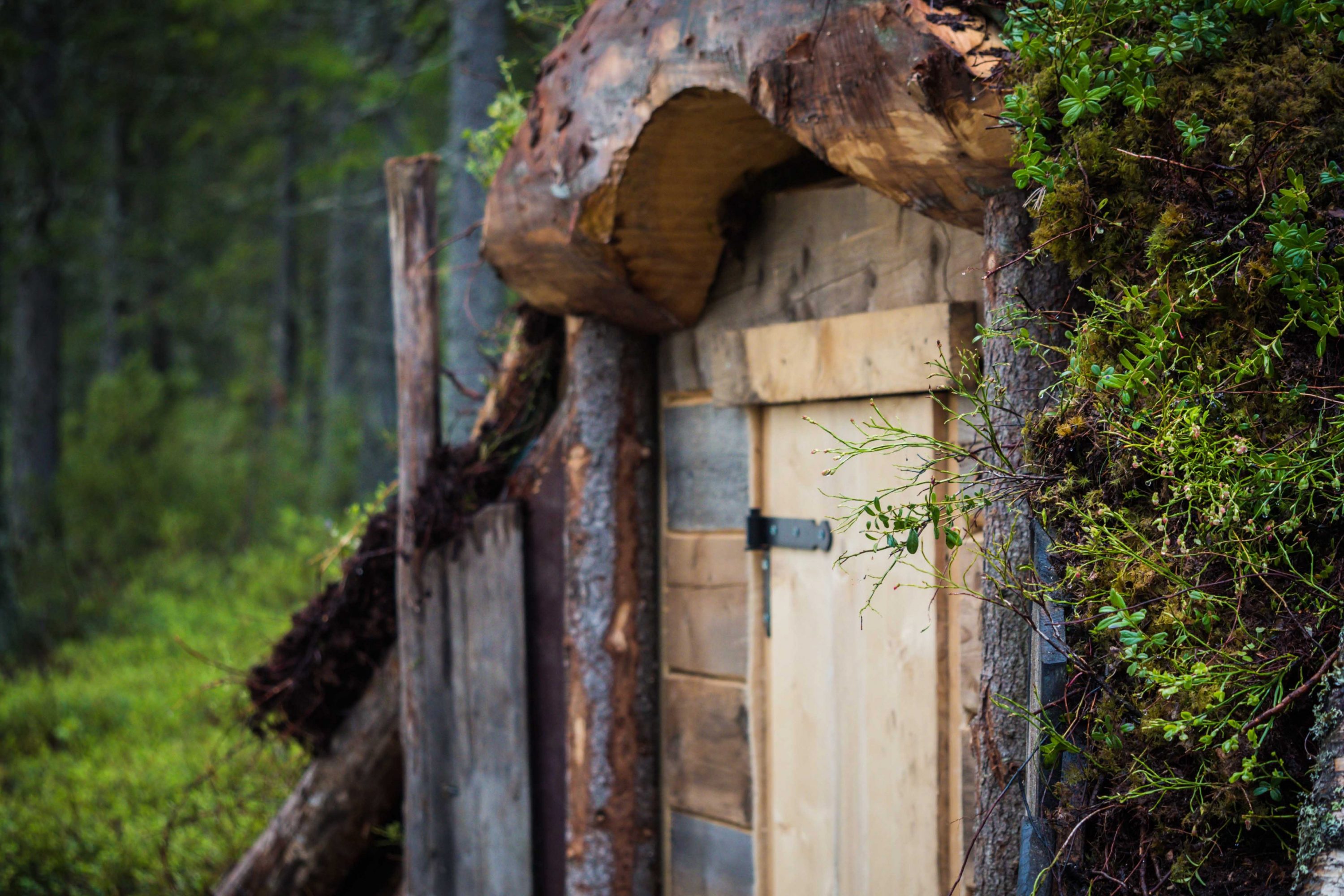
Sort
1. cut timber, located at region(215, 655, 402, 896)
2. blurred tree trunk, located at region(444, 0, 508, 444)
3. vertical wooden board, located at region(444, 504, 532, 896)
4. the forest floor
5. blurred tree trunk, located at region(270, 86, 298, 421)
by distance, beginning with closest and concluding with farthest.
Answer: vertical wooden board, located at region(444, 504, 532, 896)
cut timber, located at region(215, 655, 402, 896)
the forest floor
blurred tree trunk, located at region(444, 0, 508, 444)
blurred tree trunk, located at region(270, 86, 298, 421)

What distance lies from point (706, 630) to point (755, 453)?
0.56 metres

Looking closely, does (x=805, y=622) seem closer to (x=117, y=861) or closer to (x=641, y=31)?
(x=641, y=31)

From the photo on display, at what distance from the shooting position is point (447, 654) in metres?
3.48

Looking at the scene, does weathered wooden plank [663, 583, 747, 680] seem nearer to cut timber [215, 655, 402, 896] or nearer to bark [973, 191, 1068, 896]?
bark [973, 191, 1068, 896]

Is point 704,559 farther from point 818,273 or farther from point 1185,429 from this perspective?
point 1185,429

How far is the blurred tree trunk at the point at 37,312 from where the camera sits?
973cm

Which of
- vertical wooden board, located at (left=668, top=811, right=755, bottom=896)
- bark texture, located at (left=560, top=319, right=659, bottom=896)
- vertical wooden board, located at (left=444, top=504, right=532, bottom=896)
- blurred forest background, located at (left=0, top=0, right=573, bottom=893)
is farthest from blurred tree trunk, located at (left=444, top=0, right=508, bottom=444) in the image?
vertical wooden board, located at (left=668, top=811, right=755, bottom=896)

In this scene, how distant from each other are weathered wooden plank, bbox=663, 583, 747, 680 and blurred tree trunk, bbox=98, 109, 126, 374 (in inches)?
466

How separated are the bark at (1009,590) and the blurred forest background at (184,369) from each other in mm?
1957

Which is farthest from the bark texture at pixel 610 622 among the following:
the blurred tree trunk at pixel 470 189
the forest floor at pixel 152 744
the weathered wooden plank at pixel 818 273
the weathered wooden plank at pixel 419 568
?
the blurred tree trunk at pixel 470 189

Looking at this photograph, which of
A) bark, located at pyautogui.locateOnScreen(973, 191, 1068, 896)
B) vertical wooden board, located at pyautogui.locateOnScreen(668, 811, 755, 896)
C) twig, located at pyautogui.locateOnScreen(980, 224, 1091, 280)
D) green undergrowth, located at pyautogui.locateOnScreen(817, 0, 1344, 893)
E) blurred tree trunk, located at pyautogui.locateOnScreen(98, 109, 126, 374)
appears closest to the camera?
green undergrowth, located at pyautogui.locateOnScreen(817, 0, 1344, 893)

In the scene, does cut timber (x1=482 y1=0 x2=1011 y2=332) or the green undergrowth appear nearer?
the green undergrowth

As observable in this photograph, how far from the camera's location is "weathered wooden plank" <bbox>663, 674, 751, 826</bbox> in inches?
111

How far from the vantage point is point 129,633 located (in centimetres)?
875
